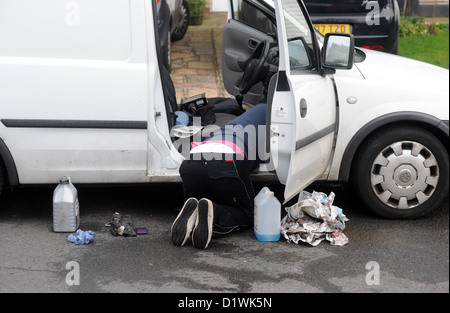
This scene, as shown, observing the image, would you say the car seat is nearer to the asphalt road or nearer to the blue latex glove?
the asphalt road

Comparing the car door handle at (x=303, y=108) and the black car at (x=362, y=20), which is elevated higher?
the black car at (x=362, y=20)

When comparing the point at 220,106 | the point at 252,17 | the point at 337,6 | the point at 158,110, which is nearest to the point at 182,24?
the point at 337,6

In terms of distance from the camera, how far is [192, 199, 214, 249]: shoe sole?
4637 mm

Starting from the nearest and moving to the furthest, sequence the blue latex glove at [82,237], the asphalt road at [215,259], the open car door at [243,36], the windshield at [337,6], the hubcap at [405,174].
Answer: the asphalt road at [215,259]
the blue latex glove at [82,237]
the hubcap at [405,174]
the open car door at [243,36]
the windshield at [337,6]

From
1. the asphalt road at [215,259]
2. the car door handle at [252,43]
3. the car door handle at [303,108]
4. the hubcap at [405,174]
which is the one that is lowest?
the asphalt road at [215,259]

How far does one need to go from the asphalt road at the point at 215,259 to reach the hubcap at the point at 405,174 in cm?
21

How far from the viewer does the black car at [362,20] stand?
305 inches

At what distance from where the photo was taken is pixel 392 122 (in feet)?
16.3

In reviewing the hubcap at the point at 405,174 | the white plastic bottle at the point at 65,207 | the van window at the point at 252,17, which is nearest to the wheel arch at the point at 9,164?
the white plastic bottle at the point at 65,207

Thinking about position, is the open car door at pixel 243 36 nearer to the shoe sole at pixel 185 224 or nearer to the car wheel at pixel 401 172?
the car wheel at pixel 401 172

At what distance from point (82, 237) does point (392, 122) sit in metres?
2.25

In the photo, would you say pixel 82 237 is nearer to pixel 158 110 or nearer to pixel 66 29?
pixel 158 110

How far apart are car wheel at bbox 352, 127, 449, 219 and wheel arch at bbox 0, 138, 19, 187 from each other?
2.34 metres

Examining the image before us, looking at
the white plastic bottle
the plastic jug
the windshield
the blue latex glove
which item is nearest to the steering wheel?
the plastic jug
